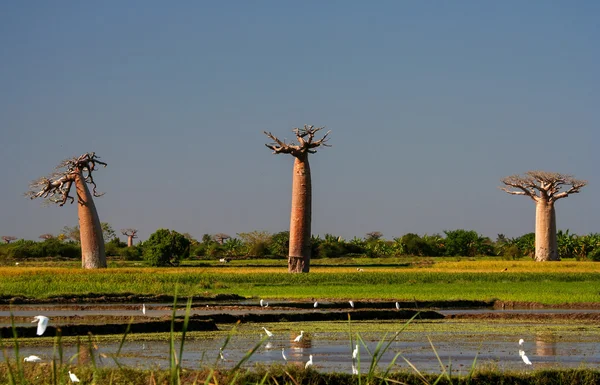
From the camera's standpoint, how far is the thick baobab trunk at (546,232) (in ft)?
198

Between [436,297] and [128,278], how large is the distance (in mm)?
12574

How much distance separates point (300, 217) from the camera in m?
44.5

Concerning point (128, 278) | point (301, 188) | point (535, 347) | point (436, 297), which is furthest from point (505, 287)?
point (535, 347)

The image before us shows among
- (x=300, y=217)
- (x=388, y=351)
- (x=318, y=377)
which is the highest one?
(x=300, y=217)

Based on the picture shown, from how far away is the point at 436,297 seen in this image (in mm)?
31828

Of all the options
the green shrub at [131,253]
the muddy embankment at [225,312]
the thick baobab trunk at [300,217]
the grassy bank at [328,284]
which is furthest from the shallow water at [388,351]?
the green shrub at [131,253]

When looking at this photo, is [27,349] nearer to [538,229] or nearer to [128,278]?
[128,278]

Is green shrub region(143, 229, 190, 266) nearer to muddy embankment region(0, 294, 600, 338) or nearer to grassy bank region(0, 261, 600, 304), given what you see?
grassy bank region(0, 261, 600, 304)

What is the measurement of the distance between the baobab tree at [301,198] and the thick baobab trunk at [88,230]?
9.65 metres

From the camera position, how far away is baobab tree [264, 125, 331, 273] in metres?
43.9

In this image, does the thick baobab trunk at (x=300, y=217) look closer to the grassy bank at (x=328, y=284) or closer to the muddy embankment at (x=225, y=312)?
the grassy bank at (x=328, y=284)

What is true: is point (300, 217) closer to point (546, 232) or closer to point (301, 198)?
point (301, 198)

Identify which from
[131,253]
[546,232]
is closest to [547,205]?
[546,232]

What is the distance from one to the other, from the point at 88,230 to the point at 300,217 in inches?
422
